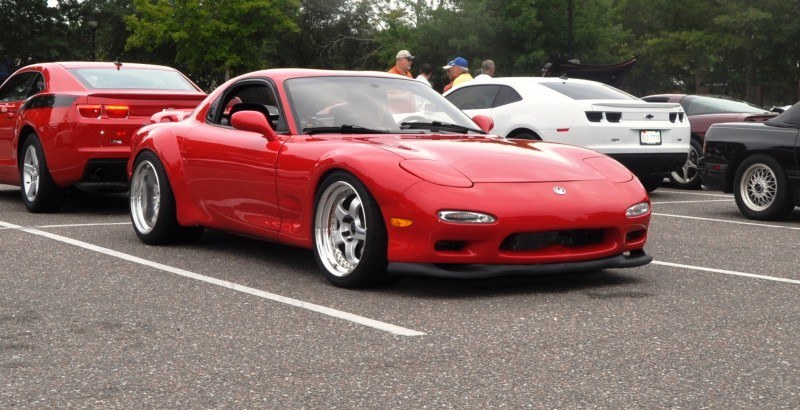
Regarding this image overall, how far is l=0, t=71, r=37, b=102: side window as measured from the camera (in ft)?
38.5

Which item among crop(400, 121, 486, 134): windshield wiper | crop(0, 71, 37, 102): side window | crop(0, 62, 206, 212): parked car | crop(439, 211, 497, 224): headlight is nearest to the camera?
crop(439, 211, 497, 224): headlight

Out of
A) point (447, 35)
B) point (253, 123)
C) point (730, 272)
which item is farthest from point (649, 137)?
point (447, 35)

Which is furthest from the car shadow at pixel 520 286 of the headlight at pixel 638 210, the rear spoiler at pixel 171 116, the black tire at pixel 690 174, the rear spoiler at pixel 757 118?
the rear spoiler at pixel 757 118

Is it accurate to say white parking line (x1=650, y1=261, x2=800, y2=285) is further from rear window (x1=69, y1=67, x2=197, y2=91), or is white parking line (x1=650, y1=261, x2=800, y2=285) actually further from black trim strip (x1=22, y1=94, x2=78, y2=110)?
black trim strip (x1=22, y1=94, x2=78, y2=110)

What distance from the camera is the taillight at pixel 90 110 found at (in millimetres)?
10508

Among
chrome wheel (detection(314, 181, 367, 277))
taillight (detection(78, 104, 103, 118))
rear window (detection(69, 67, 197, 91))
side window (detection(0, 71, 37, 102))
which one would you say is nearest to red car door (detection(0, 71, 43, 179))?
side window (detection(0, 71, 37, 102))

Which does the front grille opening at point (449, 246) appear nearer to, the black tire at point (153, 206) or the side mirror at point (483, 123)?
the side mirror at point (483, 123)

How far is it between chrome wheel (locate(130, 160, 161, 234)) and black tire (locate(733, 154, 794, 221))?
573 centimetres

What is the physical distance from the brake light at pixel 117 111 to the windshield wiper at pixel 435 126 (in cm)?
406

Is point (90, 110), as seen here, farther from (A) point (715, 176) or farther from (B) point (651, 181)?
(B) point (651, 181)

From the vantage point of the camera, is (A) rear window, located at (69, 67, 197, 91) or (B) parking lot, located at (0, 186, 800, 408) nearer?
(B) parking lot, located at (0, 186, 800, 408)

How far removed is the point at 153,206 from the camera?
8570mm

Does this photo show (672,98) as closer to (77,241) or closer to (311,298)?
(77,241)

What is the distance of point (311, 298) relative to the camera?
20.5 ft
